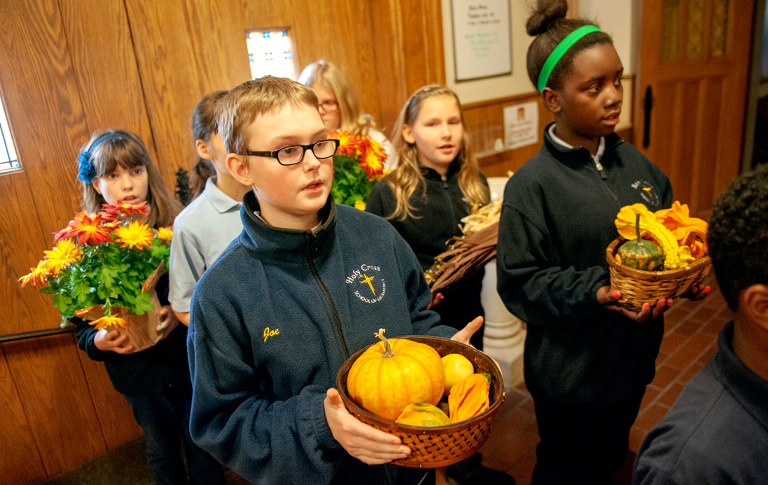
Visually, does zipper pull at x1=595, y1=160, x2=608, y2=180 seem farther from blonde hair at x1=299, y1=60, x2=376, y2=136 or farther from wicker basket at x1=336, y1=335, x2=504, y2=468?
blonde hair at x1=299, y1=60, x2=376, y2=136

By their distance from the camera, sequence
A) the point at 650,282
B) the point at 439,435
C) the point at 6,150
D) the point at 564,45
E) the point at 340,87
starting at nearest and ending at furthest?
the point at 439,435, the point at 650,282, the point at 564,45, the point at 6,150, the point at 340,87

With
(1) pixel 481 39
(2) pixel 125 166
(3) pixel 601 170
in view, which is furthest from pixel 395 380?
(1) pixel 481 39

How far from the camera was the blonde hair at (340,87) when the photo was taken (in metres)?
2.37

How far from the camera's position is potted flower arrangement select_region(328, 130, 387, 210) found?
1.86 metres

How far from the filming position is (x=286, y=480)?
0.98m

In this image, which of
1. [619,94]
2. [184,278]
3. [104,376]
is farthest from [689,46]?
[104,376]

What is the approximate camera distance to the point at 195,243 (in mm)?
1627

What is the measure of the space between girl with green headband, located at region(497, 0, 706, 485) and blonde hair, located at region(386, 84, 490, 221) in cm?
62

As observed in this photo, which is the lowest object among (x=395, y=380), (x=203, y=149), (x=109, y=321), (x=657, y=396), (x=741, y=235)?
(x=657, y=396)

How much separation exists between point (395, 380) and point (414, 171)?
1.40 meters

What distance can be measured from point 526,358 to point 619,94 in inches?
34.5

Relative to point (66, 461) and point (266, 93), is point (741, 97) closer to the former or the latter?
point (266, 93)

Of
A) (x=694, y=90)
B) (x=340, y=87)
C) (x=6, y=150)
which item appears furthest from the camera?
(x=694, y=90)

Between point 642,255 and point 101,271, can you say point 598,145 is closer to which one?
point 642,255
